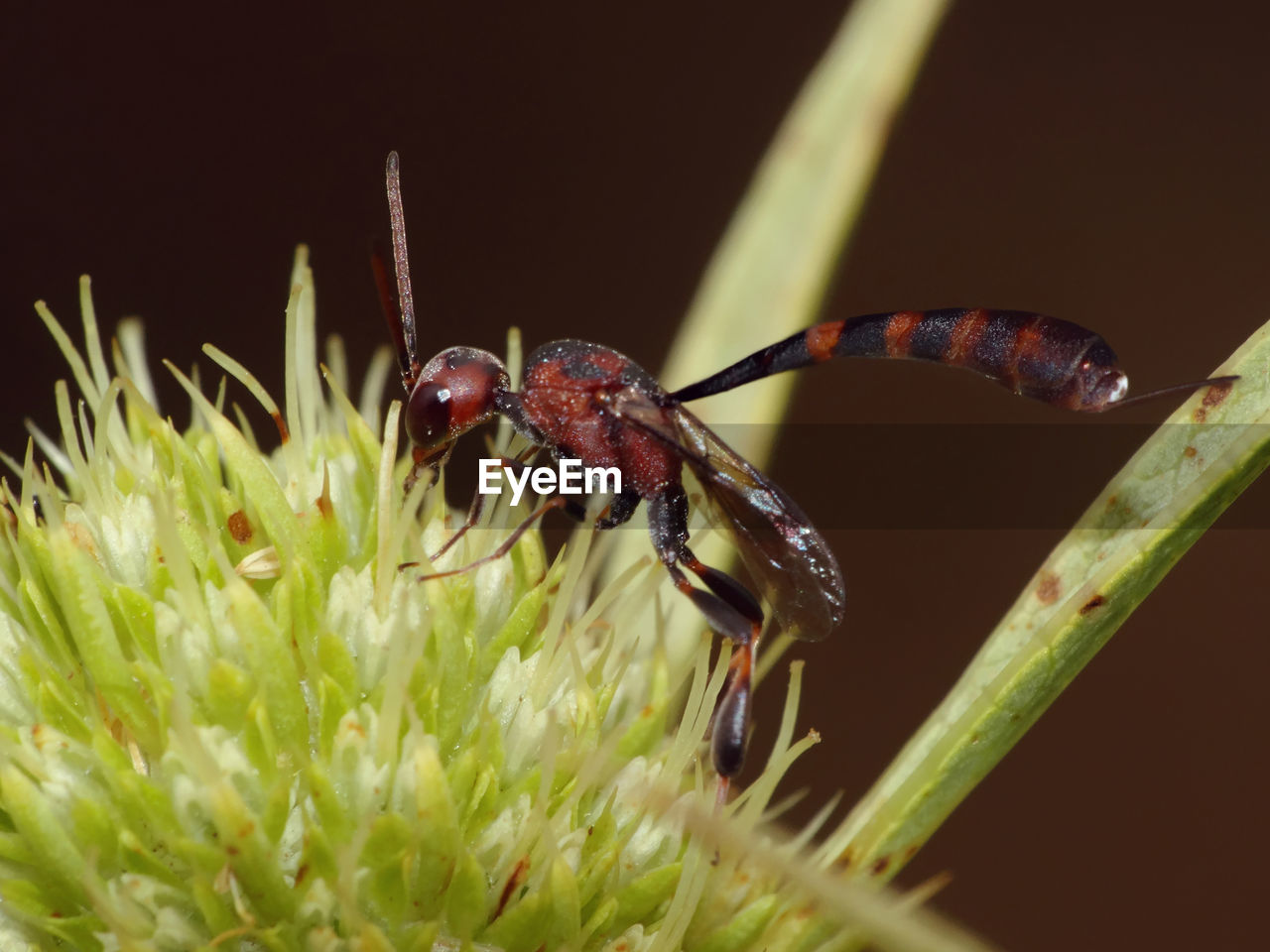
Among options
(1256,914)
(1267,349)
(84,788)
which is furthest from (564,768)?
(1256,914)

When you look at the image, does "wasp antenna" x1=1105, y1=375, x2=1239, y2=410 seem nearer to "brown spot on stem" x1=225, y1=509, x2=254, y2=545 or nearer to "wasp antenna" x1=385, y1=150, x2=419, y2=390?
"wasp antenna" x1=385, y1=150, x2=419, y2=390

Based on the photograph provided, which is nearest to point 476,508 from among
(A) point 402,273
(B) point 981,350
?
(A) point 402,273

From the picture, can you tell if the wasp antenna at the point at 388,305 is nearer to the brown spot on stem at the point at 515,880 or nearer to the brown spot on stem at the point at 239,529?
the brown spot on stem at the point at 239,529

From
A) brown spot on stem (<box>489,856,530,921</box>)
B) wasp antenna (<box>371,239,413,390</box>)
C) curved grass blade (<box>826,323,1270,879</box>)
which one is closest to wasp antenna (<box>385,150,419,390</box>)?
wasp antenna (<box>371,239,413,390</box>)

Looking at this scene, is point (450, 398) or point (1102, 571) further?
point (450, 398)

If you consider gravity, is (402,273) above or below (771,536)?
above

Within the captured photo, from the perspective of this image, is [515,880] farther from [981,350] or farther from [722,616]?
[981,350]
